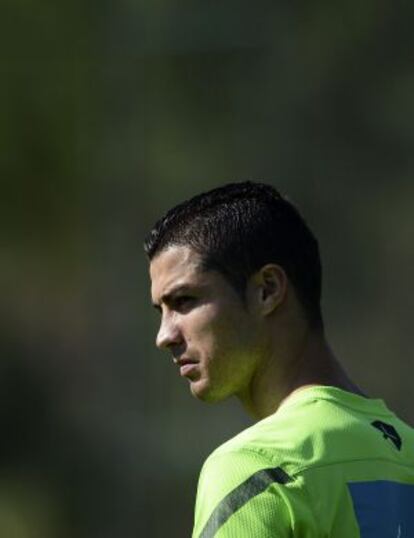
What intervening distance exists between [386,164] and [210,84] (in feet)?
2.99

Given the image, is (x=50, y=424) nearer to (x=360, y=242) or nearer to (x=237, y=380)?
(x=360, y=242)

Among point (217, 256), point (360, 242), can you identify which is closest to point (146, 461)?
point (360, 242)

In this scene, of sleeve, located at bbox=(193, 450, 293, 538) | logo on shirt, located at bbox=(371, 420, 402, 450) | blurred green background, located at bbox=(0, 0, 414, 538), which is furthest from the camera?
blurred green background, located at bbox=(0, 0, 414, 538)

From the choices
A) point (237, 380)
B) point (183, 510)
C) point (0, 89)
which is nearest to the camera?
point (237, 380)

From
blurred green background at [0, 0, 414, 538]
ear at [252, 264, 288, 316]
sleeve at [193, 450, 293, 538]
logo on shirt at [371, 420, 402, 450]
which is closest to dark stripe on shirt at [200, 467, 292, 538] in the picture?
sleeve at [193, 450, 293, 538]

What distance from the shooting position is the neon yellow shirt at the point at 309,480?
7.72 ft

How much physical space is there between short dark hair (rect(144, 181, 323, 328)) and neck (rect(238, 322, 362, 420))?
64 mm

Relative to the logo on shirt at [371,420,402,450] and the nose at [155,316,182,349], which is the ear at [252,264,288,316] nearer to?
the nose at [155,316,182,349]

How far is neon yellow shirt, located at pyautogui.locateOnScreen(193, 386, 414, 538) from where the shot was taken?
2352 mm

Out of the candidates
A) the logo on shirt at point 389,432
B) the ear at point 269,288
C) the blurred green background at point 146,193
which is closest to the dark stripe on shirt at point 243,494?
the logo on shirt at point 389,432

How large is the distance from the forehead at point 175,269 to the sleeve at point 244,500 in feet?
1.40

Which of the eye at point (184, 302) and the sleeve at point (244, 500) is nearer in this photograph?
the sleeve at point (244, 500)

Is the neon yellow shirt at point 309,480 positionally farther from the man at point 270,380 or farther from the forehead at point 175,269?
the forehead at point 175,269

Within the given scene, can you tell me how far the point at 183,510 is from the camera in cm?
736
